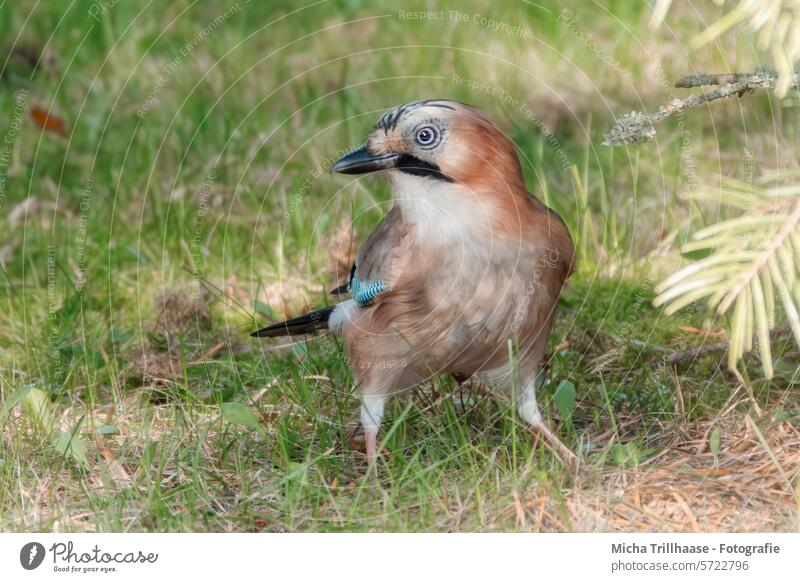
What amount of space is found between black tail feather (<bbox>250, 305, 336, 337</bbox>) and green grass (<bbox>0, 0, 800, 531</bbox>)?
126mm

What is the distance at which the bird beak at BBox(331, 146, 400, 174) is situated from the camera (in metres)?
3.10

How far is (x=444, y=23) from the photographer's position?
5.84 m

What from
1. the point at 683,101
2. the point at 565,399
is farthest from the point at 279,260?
the point at 683,101

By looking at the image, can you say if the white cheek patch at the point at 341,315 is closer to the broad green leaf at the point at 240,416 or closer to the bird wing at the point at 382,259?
the bird wing at the point at 382,259

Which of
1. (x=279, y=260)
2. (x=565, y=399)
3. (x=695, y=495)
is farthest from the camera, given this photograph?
(x=279, y=260)

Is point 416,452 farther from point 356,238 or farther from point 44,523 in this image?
point 356,238

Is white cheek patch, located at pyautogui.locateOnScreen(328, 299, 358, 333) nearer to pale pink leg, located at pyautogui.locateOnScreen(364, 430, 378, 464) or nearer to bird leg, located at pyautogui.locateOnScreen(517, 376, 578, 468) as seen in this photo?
pale pink leg, located at pyautogui.locateOnScreen(364, 430, 378, 464)

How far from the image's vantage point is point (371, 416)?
3354 mm

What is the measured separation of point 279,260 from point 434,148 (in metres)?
1.67

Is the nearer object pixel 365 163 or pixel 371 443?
pixel 365 163

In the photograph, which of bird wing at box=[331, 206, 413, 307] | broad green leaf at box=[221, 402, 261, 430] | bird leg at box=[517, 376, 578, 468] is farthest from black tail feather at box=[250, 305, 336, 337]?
bird leg at box=[517, 376, 578, 468]

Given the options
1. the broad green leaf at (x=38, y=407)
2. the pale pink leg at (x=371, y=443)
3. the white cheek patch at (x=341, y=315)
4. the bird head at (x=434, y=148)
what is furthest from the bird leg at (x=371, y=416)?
the broad green leaf at (x=38, y=407)

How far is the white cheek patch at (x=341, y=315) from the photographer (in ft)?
11.4

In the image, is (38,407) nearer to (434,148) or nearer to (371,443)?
(371,443)
